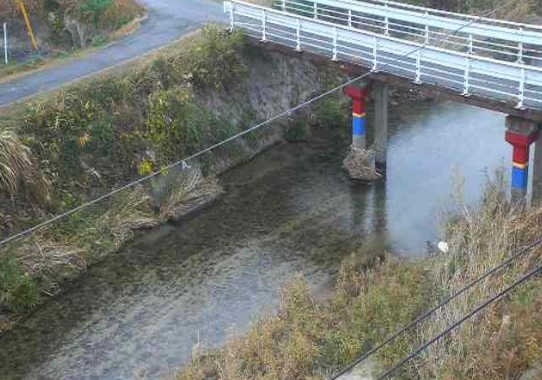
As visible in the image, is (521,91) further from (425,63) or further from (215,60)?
(215,60)

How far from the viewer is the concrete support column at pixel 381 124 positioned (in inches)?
933

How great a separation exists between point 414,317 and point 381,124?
9737 mm

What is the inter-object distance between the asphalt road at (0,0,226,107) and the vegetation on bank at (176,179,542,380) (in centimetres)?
1126

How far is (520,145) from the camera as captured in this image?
19.6m

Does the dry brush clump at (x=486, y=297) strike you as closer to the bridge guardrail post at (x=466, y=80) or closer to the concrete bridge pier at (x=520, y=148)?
the concrete bridge pier at (x=520, y=148)

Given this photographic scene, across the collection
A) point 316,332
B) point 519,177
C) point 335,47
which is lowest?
point 316,332

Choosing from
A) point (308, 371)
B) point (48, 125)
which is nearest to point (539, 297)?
point (308, 371)

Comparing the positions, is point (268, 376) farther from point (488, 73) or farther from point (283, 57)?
point (283, 57)

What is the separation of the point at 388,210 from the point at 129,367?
9265 mm

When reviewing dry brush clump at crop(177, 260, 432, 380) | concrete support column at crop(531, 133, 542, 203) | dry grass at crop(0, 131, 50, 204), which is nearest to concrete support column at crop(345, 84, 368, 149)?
concrete support column at crop(531, 133, 542, 203)

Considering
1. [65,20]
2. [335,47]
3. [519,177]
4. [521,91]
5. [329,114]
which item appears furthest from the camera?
[65,20]

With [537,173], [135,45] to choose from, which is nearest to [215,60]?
[135,45]

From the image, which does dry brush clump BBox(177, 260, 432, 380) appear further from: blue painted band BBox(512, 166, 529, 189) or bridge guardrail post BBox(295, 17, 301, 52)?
bridge guardrail post BBox(295, 17, 301, 52)

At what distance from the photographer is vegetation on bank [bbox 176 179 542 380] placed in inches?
518
